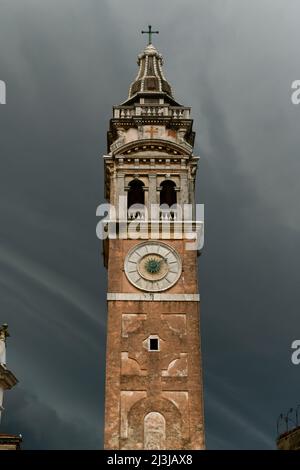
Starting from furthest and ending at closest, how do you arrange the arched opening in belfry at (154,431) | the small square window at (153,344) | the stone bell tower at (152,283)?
the small square window at (153,344) → the stone bell tower at (152,283) → the arched opening in belfry at (154,431)

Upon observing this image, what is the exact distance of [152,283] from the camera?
119 ft

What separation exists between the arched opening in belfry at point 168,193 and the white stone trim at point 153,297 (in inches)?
265

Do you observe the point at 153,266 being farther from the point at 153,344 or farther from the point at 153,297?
the point at 153,344

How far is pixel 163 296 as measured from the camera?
35.8 meters

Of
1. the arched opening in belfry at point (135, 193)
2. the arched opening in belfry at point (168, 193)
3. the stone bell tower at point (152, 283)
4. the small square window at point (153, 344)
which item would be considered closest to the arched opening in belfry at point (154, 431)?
the stone bell tower at point (152, 283)

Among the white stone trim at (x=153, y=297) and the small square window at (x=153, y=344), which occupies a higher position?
the white stone trim at (x=153, y=297)

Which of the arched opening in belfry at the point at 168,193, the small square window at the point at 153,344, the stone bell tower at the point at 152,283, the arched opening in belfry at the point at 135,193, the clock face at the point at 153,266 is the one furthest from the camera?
the arched opening in belfry at the point at 135,193

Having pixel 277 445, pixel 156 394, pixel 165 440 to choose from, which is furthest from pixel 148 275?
pixel 277 445

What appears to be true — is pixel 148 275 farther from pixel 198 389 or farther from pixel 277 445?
pixel 277 445

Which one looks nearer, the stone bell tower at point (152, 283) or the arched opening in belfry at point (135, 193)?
the stone bell tower at point (152, 283)

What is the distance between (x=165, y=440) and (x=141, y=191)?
14.8m

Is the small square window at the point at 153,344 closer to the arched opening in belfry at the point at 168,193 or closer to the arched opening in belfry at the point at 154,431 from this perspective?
the arched opening in belfry at the point at 154,431

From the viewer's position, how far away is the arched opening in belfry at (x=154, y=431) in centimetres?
3225

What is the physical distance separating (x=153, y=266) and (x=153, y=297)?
179cm
